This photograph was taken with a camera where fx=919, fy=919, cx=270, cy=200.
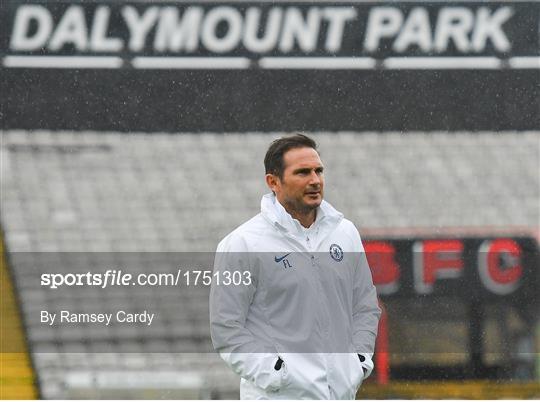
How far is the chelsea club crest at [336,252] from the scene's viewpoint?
79.7 inches

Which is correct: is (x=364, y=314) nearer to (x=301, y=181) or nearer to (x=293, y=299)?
(x=293, y=299)

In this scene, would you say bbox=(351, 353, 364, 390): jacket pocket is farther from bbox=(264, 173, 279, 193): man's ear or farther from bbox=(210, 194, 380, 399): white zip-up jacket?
bbox=(264, 173, 279, 193): man's ear

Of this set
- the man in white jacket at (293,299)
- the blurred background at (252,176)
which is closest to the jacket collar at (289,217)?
the man in white jacket at (293,299)

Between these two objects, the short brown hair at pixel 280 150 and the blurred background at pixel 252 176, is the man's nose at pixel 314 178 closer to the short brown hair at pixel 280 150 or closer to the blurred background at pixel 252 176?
the short brown hair at pixel 280 150

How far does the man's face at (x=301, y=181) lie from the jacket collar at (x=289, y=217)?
2 centimetres

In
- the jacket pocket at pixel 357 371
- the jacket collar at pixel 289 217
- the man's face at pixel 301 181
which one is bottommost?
the jacket pocket at pixel 357 371

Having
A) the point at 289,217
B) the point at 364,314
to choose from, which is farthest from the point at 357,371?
the point at 289,217

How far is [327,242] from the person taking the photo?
203 centimetres

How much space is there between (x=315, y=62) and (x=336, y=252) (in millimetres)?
531

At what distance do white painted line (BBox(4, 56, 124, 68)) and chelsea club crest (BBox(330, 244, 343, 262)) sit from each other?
28.6 inches

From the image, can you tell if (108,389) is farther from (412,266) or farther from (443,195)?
(443,195)

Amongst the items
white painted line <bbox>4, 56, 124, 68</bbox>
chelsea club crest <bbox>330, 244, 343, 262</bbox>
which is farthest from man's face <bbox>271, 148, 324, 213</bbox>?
white painted line <bbox>4, 56, 124, 68</bbox>

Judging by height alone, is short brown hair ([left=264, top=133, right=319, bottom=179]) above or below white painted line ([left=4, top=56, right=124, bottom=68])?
below

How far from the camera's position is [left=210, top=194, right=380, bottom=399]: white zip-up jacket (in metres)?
1.91
